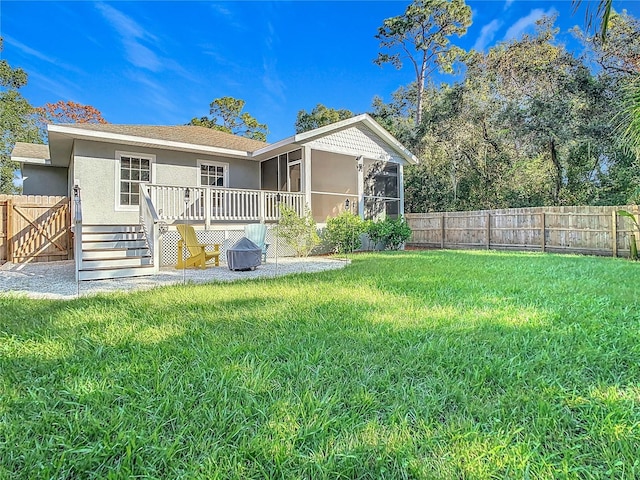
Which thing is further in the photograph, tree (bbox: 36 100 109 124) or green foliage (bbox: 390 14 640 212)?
tree (bbox: 36 100 109 124)

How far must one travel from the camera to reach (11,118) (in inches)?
795

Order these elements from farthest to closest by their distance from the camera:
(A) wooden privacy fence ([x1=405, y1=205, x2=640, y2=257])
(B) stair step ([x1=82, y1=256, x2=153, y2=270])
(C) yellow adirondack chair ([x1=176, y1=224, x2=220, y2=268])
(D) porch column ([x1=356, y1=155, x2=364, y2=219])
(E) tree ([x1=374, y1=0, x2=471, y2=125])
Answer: (E) tree ([x1=374, y1=0, x2=471, y2=125]), (D) porch column ([x1=356, y1=155, x2=364, y2=219]), (A) wooden privacy fence ([x1=405, y1=205, x2=640, y2=257]), (C) yellow adirondack chair ([x1=176, y1=224, x2=220, y2=268]), (B) stair step ([x1=82, y1=256, x2=153, y2=270])

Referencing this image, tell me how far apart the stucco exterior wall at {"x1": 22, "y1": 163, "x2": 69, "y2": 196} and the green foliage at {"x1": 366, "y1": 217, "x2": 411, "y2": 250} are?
12.5 metres

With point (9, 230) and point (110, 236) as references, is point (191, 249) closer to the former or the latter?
point (110, 236)

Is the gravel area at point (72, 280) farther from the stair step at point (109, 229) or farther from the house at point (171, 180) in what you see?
the stair step at point (109, 229)

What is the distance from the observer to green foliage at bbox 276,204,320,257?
410 inches

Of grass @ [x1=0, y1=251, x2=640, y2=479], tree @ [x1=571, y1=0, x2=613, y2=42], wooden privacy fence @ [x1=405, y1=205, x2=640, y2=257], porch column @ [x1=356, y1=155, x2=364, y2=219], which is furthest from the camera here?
porch column @ [x1=356, y1=155, x2=364, y2=219]

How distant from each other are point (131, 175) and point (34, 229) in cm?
322

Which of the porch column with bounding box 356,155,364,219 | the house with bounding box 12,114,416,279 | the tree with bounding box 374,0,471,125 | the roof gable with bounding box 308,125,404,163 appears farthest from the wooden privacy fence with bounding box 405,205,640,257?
the tree with bounding box 374,0,471,125

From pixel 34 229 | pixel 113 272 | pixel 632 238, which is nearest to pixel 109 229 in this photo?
pixel 113 272

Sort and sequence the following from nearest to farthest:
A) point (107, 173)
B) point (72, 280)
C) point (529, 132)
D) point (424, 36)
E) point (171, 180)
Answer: point (72, 280)
point (107, 173)
point (171, 180)
point (529, 132)
point (424, 36)

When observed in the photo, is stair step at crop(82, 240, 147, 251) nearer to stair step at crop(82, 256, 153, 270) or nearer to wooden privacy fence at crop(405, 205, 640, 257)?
stair step at crop(82, 256, 153, 270)

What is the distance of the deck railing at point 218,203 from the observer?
9.77 meters

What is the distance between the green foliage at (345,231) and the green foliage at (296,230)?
1.05 m
